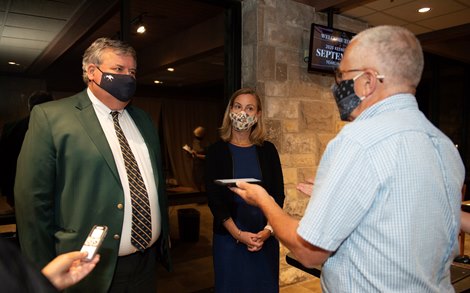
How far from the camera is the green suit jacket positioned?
1356 mm

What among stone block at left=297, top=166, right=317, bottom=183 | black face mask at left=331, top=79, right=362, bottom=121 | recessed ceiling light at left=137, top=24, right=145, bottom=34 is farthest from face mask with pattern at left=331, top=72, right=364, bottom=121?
recessed ceiling light at left=137, top=24, right=145, bottom=34

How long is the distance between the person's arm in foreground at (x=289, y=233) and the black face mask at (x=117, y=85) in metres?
0.76

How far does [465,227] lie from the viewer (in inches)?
49.5

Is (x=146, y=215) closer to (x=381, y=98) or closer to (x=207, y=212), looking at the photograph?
(x=381, y=98)

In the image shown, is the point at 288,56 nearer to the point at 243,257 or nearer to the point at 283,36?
the point at 283,36

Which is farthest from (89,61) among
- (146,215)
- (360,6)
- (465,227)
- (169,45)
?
(169,45)

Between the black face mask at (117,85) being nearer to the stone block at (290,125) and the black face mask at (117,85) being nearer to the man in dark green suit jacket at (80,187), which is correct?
the man in dark green suit jacket at (80,187)

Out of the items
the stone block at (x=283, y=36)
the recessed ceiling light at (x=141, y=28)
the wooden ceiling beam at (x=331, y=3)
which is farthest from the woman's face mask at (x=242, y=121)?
the recessed ceiling light at (x=141, y=28)

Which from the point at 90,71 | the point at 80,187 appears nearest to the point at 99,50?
the point at 90,71

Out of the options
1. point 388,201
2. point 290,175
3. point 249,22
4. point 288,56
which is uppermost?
point 249,22

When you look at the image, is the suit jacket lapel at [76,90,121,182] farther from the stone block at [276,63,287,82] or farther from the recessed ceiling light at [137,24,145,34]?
the recessed ceiling light at [137,24,145,34]

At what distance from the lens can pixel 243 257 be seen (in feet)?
6.57

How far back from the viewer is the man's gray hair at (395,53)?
92 cm

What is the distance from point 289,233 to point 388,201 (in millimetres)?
297
